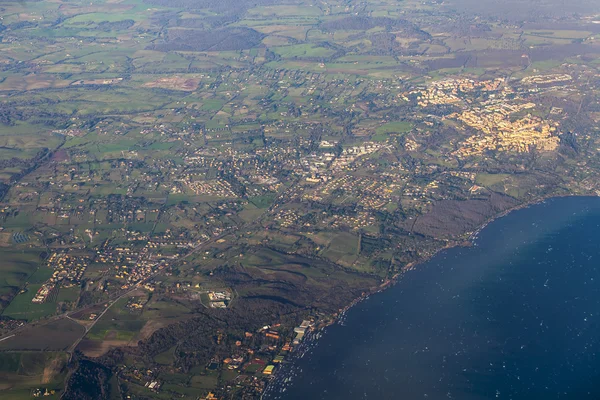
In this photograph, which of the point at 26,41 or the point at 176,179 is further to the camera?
the point at 26,41

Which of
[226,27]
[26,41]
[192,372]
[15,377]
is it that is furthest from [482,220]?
[26,41]

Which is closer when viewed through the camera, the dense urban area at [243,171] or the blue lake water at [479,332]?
the blue lake water at [479,332]

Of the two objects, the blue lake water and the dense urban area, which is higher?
the dense urban area

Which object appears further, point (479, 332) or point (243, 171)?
point (243, 171)

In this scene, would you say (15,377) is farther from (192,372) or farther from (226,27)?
(226,27)

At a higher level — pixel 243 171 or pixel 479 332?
pixel 243 171
